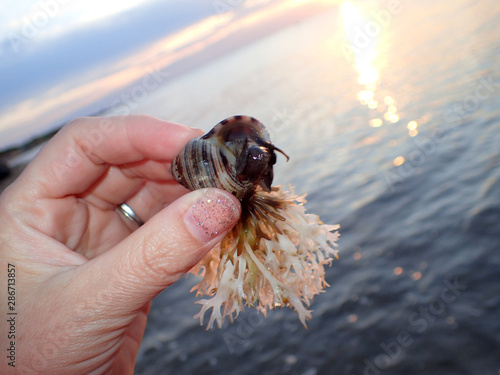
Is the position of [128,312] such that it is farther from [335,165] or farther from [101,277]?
[335,165]

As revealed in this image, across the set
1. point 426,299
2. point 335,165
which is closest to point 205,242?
point 426,299
